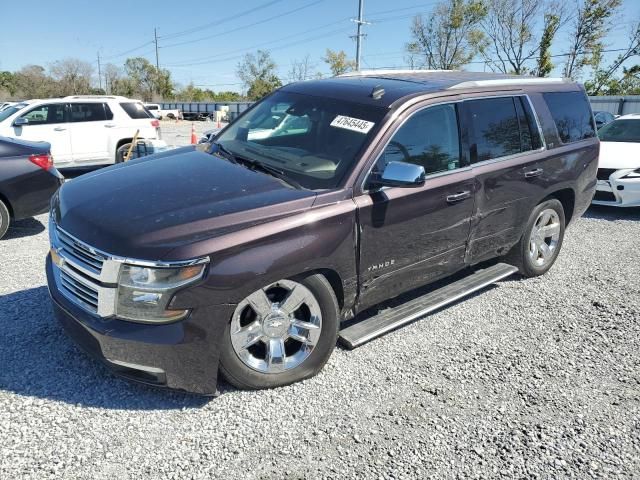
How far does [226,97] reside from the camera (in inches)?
3472

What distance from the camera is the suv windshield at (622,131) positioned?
28.0 feet

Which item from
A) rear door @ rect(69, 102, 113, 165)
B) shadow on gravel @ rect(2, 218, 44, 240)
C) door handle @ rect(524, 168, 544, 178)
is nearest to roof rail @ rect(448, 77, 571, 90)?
door handle @ rect(524, 168, 544, 178)

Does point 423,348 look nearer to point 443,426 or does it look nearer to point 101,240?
point 443,426

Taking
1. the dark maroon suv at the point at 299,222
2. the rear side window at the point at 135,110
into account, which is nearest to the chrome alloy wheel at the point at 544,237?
the dark maroon suv at the point at 299,222

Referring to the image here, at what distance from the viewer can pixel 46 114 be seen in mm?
10039

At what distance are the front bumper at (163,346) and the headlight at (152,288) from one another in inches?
2.3

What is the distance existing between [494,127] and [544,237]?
1.52 meters

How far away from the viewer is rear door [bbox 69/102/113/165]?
33.6 ft

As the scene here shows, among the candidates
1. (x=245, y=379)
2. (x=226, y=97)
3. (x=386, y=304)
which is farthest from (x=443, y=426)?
(x=226, y=97)

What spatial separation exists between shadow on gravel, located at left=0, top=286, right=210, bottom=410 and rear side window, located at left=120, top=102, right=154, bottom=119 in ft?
27.3

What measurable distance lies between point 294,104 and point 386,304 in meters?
1.86

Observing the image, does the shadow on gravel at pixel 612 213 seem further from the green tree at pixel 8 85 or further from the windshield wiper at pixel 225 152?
the green tree at pixel 8 85

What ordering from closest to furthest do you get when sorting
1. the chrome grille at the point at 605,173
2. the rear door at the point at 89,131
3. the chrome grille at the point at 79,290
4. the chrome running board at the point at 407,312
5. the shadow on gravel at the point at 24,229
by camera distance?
the chrome grille at the point at 79,290 < the chrome running board at the point at 407,312 < the shadow on gravel at the point at 24,229 < the chrome grille at the point at 605,173 < the rear door at the point at 89,131

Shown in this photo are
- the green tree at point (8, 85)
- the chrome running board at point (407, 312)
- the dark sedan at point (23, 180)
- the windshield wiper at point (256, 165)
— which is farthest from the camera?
the green tree at point (8, 85)
